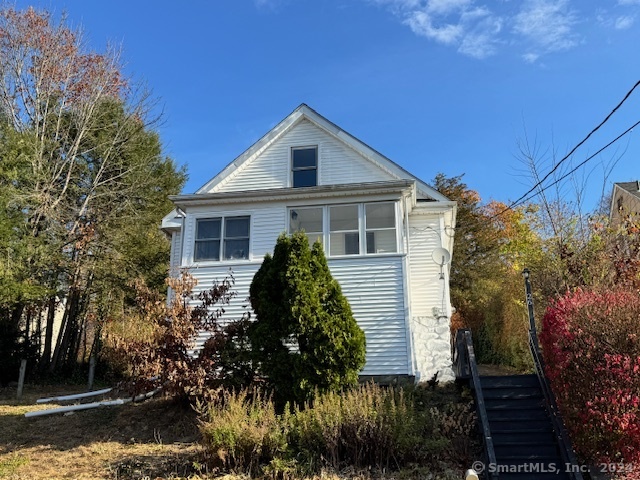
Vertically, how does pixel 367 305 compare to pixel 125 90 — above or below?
below

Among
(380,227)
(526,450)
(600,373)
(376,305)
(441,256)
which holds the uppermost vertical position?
(380,227)

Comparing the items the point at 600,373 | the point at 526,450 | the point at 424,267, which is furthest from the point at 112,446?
the point at 424,267

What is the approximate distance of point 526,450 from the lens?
729cm

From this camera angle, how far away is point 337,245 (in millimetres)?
12320

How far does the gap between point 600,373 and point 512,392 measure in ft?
8.47

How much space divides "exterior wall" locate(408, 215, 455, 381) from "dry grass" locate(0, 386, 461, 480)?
4580 millimetres

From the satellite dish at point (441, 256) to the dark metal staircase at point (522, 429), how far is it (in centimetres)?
347

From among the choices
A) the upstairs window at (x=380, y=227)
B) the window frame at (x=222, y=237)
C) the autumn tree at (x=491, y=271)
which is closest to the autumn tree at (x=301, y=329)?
the upstairs window at (x=380, y=227)

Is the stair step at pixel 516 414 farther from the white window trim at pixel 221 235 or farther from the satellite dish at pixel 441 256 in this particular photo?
the white window trim at pixel 221 235

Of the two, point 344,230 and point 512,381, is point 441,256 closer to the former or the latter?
point 344,230

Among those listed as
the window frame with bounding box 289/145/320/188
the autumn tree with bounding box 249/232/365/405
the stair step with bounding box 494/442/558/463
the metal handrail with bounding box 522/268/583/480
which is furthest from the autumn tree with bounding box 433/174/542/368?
the autumn tree with bounding box 249/232/365/405

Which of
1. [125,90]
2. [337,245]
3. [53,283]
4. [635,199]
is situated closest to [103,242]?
[53,283]

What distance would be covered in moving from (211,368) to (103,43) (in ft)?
64.6

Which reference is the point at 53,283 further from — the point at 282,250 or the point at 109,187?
the point at 282,250
